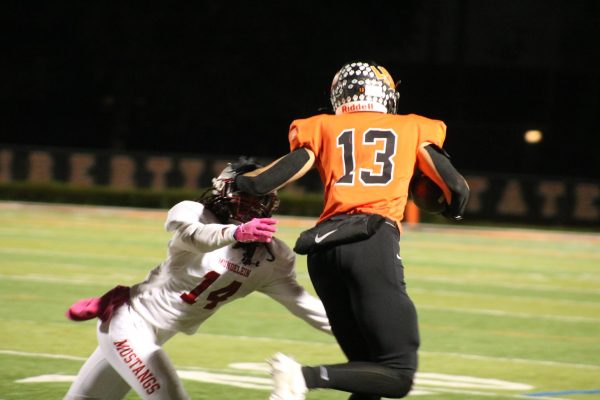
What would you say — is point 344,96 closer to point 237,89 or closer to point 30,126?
point 237,89

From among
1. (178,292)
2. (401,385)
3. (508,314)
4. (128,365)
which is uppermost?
(178,292)

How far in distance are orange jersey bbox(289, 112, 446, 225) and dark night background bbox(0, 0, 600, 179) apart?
30.8 metres

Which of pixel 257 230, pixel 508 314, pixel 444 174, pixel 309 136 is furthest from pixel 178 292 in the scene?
pixel 508 314

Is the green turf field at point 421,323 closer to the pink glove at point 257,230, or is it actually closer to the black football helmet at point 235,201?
the black football helmet at point 235,201

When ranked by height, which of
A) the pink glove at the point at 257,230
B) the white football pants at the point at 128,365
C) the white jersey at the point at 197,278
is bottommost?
the white football pants at the point at 128,365

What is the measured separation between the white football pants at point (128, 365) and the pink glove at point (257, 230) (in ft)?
2.50

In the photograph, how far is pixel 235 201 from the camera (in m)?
5.71

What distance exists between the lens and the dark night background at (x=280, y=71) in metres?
36.1

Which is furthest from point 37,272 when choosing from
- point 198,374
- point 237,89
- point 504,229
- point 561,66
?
point 561,66

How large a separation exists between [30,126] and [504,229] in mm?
20546

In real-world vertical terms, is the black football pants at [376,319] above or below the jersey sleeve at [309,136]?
below

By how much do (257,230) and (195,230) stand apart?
37cm

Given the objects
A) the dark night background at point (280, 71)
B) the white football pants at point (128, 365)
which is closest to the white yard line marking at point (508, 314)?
the white football pants at point (128, 365)

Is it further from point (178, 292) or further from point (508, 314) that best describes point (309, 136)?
point (508, 314)
